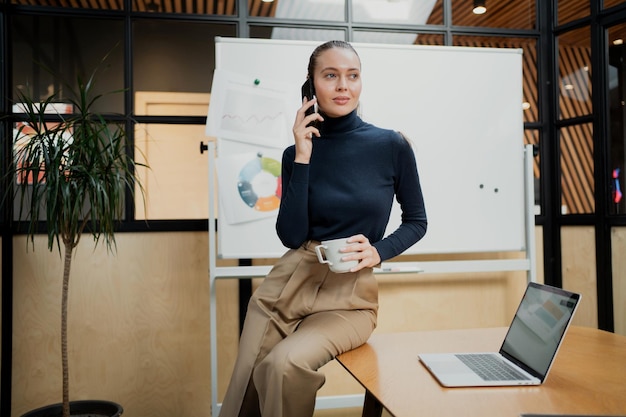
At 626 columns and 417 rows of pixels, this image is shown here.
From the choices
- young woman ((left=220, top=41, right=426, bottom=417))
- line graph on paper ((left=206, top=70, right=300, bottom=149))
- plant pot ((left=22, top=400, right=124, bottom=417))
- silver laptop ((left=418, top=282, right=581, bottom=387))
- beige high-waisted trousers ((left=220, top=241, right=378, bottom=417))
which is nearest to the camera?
silver laptop ((left=418, top=282, right=581, bottom=387))

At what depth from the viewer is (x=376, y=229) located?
142 cm

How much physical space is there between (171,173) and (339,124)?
152cm

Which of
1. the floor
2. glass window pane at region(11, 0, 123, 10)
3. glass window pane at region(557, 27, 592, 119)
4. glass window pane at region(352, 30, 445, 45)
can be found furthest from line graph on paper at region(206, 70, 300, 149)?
glass window pane at region(557, 27, 592, 119)

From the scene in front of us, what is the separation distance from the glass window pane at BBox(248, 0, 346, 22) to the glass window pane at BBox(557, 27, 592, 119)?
121 centimetres

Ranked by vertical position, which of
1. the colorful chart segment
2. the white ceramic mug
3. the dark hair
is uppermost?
the dark hair

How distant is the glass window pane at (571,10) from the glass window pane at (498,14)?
5.1 inches

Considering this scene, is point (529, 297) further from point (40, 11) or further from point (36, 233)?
point (40, 11)

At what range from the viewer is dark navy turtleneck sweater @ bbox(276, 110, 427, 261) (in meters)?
1.39

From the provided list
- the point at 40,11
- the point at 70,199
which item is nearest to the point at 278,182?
the point at 70,199

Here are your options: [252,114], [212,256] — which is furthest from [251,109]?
[212,256]

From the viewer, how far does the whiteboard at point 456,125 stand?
8.92ft

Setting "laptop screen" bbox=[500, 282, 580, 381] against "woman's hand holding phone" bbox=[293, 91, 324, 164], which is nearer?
"laptop screen" bbox=[500, 282, 580, 381]

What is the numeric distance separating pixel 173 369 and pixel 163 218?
0.73 m

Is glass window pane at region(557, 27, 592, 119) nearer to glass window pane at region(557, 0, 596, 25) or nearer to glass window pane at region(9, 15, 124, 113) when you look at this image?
glass window pane at region(557, 0, 596, 25)
